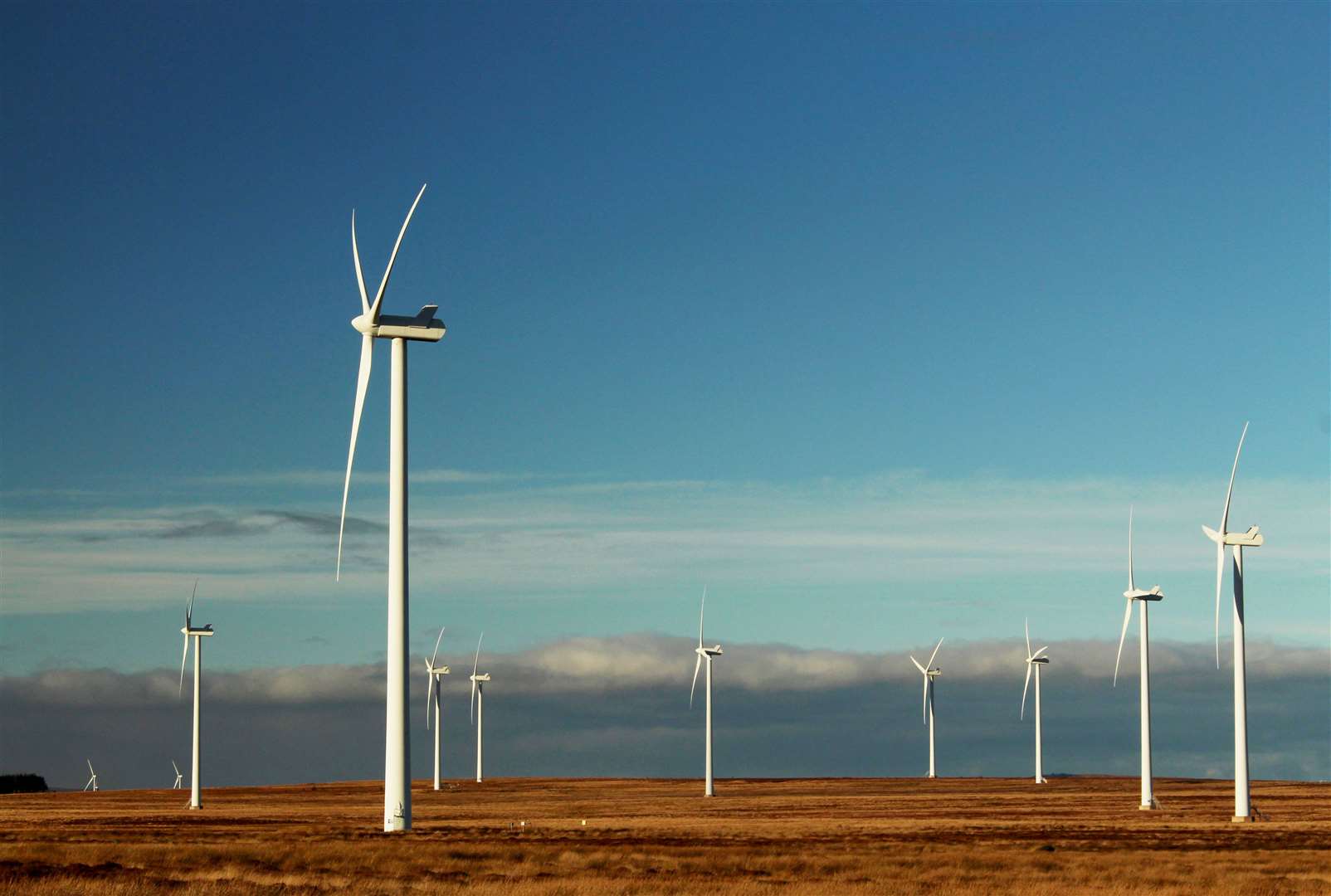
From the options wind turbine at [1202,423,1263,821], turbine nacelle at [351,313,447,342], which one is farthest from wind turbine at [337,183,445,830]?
wind turbine at [1202,423,1263,821]

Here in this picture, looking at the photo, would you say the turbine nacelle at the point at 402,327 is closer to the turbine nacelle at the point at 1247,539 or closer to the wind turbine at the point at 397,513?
the wind turbine at the point at 397,513

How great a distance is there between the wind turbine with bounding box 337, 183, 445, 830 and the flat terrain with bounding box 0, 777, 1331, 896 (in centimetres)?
225

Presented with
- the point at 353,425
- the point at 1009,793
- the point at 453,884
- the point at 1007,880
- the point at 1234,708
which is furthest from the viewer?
the point at 1009,793

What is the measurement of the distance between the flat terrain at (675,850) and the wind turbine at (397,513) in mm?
2249

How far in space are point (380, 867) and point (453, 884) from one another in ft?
16.2

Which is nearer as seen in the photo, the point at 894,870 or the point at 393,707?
the point at 894,870

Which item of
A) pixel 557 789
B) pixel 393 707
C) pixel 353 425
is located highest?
pixel 353 425

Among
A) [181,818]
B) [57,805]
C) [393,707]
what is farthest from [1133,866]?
[57,805]

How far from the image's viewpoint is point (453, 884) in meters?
45.3

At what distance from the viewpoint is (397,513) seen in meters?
65.1

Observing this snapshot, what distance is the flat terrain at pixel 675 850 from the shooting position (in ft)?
151

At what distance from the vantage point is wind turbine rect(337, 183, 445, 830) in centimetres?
6375

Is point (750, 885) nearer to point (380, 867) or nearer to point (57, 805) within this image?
point (380, 867)

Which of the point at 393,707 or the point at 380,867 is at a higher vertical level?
the point at 393,707
